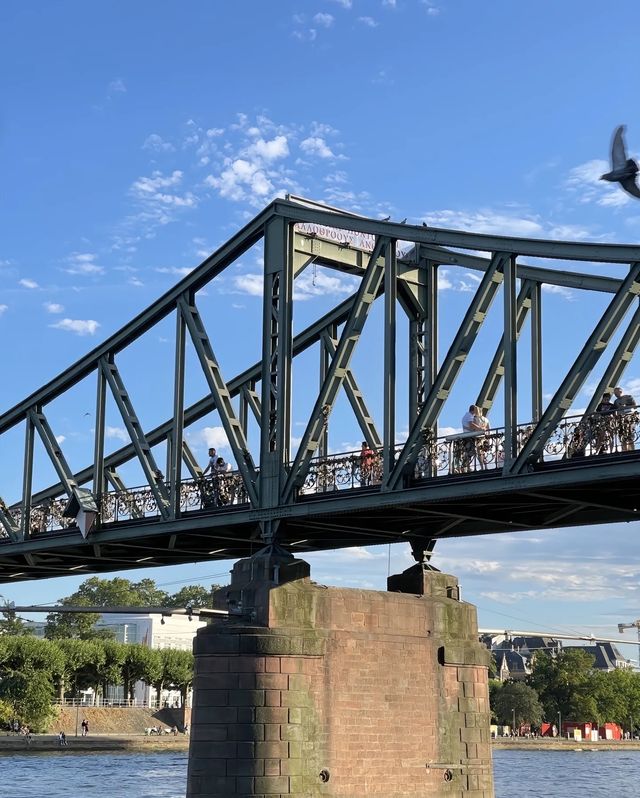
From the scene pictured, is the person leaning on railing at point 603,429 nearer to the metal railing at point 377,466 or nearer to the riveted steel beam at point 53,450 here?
the metal railing at point 377,466

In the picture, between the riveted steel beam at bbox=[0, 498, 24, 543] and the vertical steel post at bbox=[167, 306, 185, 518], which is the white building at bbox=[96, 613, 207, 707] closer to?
the riveted steel beam at bbox=[0, 498, 24, 543]

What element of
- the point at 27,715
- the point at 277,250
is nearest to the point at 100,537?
the point at 277,250

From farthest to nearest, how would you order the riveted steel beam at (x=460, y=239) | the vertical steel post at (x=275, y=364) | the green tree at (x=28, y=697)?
the green tree at (x=28, y=697) < the vertical steel post at (x=275, y=364) < the riveted steel beam at (x=460, y=239)

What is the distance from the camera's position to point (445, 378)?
1225 inches


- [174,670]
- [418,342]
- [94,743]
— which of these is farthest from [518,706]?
[418,342]

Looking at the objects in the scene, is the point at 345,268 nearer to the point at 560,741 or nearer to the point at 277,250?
the point at 277,250

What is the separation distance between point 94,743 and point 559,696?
74.9 meters

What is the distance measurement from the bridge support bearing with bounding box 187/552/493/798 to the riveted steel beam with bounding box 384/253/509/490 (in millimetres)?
3887

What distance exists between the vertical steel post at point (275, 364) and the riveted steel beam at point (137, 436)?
4.06 m

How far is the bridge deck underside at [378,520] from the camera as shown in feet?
92.9

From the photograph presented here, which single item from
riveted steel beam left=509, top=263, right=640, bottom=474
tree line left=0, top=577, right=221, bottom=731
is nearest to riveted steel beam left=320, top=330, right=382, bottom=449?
riveted steel beam left=509, top=263, right=640, bottom=474

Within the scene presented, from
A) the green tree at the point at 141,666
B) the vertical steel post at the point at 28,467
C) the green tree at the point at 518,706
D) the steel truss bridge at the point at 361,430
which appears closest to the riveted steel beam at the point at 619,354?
the steel truss bridge at the point at 361,430

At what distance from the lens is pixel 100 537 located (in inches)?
1538

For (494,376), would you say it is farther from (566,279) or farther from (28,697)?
(28,697)
